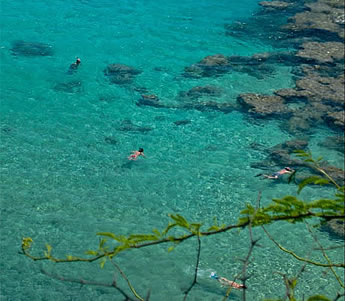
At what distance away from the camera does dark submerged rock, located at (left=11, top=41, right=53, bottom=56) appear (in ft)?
58.4

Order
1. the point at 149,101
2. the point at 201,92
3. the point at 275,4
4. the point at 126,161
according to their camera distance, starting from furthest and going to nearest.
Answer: the point at 275,4, the point at 201,92, the point at 149,101, the point at 126,161

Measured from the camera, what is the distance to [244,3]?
24.3 metres

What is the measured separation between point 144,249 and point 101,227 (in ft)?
3.50

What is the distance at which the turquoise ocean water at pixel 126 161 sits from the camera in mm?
8680

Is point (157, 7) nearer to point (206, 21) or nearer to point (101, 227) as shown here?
point (206, 21)

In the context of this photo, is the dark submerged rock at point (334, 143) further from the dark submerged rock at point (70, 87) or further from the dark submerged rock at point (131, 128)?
the dark submerged rock at point (70, 87)

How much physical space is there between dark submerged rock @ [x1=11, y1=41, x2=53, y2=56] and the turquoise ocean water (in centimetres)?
31

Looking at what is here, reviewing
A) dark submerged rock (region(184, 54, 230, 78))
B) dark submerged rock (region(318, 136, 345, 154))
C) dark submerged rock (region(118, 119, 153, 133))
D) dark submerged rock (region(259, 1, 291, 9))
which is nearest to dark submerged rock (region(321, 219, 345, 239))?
dark submerged rock (region(318, 136, 345, 154))

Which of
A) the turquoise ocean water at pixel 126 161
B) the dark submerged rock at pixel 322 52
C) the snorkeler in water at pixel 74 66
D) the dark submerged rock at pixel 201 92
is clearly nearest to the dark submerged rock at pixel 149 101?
the turquoise ocean water at pixel 126 161

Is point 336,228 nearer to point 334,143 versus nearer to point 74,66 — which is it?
point 334,143

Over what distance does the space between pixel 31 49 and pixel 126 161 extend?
804 cm

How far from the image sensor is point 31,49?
18.1 m

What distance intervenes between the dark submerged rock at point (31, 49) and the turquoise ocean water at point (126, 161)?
12.3 inches

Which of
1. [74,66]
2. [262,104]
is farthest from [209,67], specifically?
[74,66]
